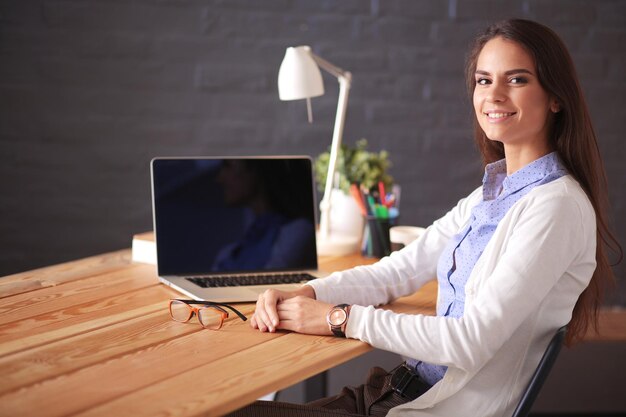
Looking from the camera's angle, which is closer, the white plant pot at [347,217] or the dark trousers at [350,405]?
the dark trousers at [350,405]

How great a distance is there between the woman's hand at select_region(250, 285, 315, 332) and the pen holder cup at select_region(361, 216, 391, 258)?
632 millimetres

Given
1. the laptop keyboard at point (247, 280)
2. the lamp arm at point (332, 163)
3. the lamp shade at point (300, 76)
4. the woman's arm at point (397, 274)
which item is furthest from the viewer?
the lamp arm at point (332, 163)

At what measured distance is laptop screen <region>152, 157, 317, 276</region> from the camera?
76.2 inches

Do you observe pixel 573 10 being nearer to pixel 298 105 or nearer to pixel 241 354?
pixel 298 105

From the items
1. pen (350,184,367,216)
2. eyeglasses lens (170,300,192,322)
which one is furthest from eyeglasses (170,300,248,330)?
pen (350,184,367,216)

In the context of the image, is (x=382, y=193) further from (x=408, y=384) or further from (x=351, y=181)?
(x=408, y=384)

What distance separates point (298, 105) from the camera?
3240 millimetres

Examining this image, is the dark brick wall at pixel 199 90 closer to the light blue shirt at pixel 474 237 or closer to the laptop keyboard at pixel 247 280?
the laptop keyboard at pixel 247 280

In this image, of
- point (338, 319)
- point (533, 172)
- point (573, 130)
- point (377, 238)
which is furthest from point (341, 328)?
point (377, 238)

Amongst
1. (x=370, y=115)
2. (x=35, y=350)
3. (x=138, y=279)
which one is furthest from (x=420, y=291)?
(x=370, y=115)

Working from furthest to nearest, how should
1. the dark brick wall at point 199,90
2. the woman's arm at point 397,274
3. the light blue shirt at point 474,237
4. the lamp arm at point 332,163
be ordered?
the dark brick wall at point 199,90
the lamp arm at point 332,163
the woman's arm at point 397,274
the light blue shirt at point 474,237

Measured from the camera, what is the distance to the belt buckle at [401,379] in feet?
5.39

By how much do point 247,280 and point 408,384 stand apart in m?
0.47

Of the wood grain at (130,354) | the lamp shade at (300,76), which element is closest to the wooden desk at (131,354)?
the wood grain at (130,354)
